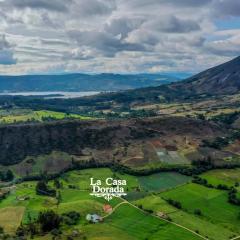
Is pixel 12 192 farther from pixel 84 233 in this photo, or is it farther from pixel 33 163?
pixel 84 233

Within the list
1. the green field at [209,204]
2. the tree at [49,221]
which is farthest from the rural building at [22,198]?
the green field at [209,204]

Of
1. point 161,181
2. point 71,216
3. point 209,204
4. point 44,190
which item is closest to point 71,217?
point 71,216

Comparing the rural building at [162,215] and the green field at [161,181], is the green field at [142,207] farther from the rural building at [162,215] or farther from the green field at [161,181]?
the rural building at [162,215]

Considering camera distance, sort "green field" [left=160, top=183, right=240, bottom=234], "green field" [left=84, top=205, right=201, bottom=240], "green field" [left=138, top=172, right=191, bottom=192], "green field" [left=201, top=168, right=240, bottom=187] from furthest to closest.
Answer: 1. "green field" [left=201, top=168, right=240, bottom=187]
2. "green field" [left=138, top=172, right=191, bottom=192]
3. "green field" [left=160, top=183, right=240, bottom=234]
4. "green field" [left=84, top=205, right=201, bottom=240]

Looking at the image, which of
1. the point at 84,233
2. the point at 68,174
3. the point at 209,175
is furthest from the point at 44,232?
the point at 209,175

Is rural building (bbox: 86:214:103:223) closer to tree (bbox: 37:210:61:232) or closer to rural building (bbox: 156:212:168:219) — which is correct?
Answer: tree (bbox: 37:210:61:232)

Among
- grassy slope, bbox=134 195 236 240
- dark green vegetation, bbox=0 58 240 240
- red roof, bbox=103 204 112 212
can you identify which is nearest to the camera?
grassy slope, bbox=134 195 236 240

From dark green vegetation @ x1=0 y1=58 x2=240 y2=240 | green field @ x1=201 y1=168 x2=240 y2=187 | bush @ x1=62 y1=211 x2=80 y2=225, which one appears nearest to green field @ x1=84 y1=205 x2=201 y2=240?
dark green vegetation @ x1=0 y1=58 x2=240 y2=240

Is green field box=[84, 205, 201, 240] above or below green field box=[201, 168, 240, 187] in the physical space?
below
